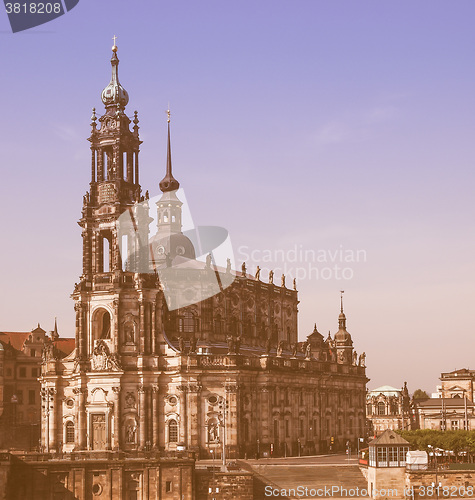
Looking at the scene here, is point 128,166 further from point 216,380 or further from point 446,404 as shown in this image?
point 446,404

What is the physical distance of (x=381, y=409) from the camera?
187625 millimetres

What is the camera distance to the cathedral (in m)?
106

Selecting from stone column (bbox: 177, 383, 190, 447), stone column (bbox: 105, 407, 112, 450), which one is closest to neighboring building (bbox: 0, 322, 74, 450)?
stone column (bbox: 105, 407, 112, 450)

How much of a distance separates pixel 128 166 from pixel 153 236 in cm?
1081

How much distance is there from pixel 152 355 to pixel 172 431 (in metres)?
7.75

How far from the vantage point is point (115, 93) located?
11588 centimetres

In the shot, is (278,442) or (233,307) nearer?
(278,442)

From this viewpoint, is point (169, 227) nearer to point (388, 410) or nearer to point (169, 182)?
point (169, 182)

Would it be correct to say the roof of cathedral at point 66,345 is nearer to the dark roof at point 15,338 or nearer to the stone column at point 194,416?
the dark roof at point 15,338

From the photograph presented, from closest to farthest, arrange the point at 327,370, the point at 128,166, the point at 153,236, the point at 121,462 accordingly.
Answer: the point at 121,462
the point at 128,166
the point at 153,236
the point at 327,370

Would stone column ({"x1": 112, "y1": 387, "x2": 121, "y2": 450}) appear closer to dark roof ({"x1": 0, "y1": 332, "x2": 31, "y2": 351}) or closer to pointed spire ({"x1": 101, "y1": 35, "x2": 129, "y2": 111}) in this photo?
pointed spire ({"x1": 101, "y1": 35, "x2": 129, "y2": 111})

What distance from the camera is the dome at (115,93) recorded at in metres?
116

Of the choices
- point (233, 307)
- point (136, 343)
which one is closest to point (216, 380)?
point (136, 343)

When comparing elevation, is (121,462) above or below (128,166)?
below
